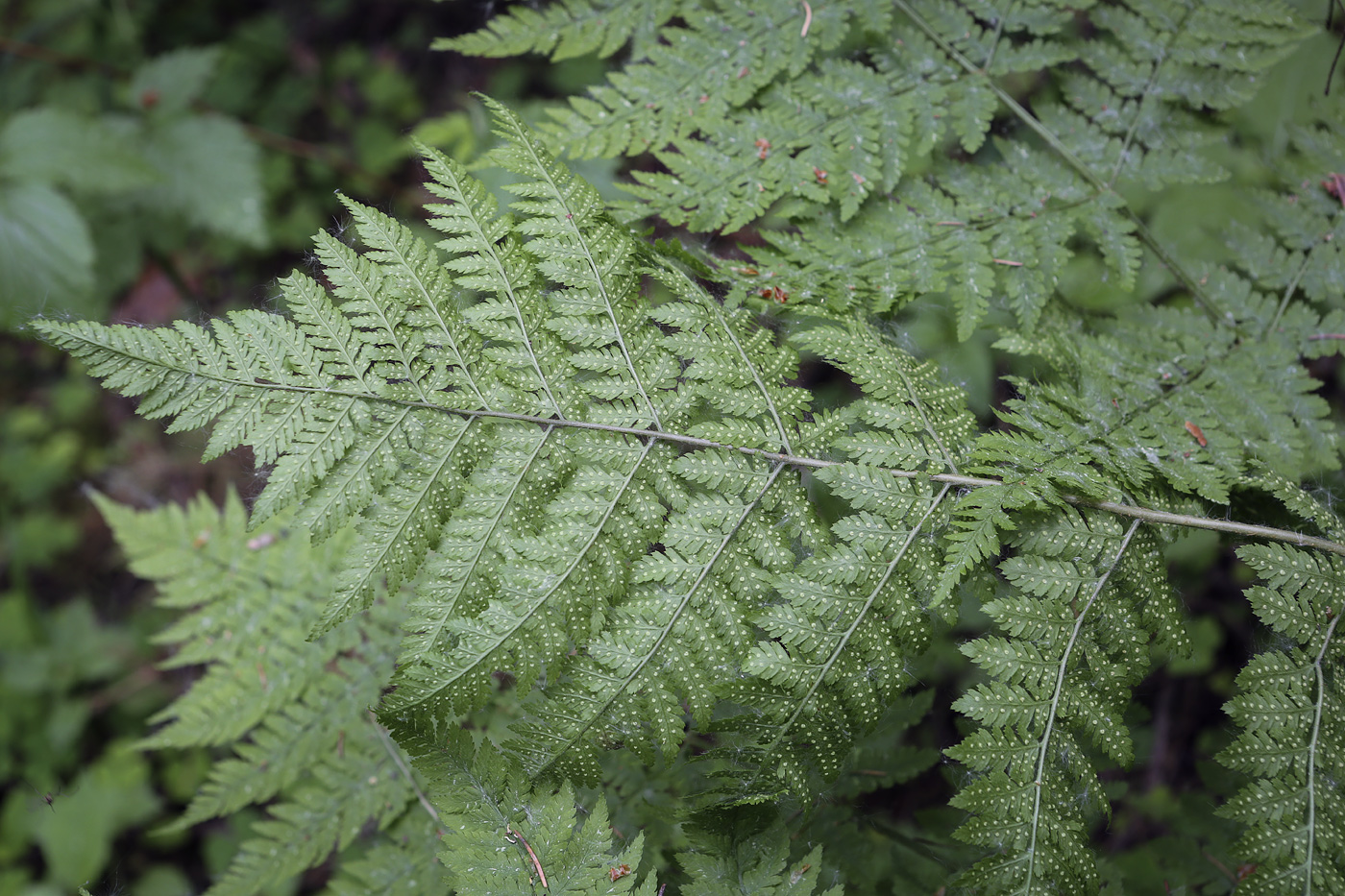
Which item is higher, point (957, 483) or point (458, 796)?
point (957, 483)

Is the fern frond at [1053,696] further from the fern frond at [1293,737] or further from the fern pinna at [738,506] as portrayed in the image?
the fern frond at [1293,737]

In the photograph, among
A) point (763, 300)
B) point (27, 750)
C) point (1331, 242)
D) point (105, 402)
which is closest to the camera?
point (763, 300)

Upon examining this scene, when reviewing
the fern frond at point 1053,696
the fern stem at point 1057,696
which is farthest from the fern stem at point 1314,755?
the fern stem at point 1057,696

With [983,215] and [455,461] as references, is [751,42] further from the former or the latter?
[455,461]

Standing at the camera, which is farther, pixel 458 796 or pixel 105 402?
pixel 105 402

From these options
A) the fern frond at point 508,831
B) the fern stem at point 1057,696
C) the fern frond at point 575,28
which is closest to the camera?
the fern stem at point 1057,696

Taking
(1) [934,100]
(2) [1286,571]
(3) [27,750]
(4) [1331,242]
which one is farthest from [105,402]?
(4) [1331,242]

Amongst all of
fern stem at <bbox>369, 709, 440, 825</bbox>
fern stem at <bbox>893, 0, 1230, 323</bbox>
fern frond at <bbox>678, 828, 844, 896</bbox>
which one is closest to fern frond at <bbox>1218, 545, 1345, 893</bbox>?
fern frond at <bbox>678, 828, 844, 896</bbox>

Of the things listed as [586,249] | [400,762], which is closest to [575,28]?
[586,249]
